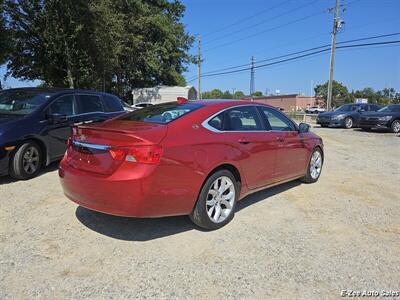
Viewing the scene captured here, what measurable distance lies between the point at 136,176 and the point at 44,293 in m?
1.28

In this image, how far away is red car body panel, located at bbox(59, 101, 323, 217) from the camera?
3.67 m

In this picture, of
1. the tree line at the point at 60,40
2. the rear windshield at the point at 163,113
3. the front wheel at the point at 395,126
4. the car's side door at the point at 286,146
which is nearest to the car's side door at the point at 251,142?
the car's side door at the point at 286,146

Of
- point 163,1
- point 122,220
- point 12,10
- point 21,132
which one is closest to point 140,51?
point 163,1

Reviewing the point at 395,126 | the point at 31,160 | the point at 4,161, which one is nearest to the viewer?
the point at 4,161

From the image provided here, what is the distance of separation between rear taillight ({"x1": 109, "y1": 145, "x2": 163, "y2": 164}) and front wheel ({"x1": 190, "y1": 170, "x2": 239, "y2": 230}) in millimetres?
779

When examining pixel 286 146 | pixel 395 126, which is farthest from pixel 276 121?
pixel 395 126

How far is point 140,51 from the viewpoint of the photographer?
36.5 metres

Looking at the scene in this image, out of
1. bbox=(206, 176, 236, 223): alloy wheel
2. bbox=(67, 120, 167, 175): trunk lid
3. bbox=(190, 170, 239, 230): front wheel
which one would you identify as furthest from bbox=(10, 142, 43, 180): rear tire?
bbox=(206, 176, 236, 223): alloy wheel

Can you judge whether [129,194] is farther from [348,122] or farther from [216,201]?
[348,122]

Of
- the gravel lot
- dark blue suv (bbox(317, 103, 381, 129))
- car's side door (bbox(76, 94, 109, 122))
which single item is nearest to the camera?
the gravel lot

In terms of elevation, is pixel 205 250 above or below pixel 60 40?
below

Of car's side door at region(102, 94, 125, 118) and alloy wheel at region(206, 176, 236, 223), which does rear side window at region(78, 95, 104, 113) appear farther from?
alloy wheel at region(206, 176, 236, 223)

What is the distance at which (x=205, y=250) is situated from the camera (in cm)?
385

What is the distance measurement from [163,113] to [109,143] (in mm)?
1074
